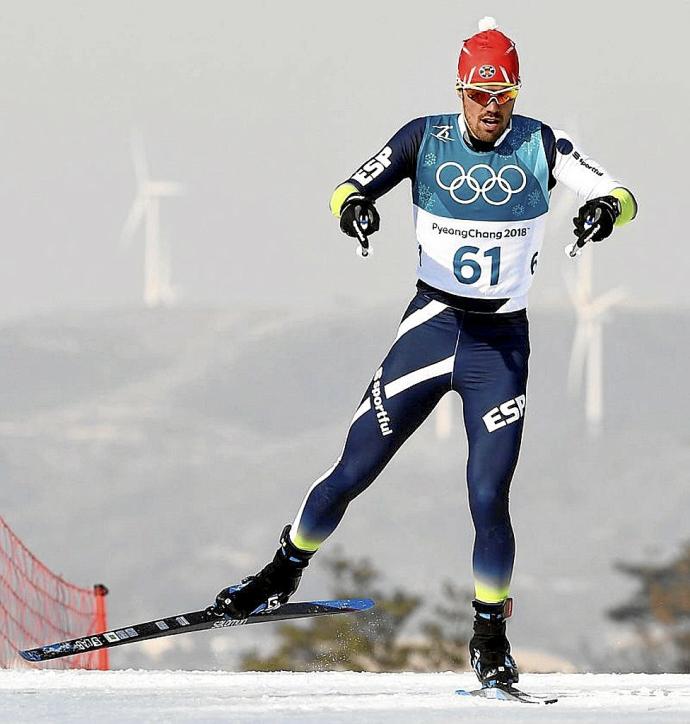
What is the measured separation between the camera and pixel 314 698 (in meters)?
7.57

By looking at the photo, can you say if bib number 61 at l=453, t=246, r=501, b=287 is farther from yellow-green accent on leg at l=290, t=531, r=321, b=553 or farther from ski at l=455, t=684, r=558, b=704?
ski at l=455, t=684, r=558, b=704

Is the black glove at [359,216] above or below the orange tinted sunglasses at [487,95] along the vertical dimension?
below

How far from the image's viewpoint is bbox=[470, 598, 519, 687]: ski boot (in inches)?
296

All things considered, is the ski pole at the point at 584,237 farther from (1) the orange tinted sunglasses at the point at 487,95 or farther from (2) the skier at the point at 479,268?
(1) the orange tinted sunglasses at the point at 487,95

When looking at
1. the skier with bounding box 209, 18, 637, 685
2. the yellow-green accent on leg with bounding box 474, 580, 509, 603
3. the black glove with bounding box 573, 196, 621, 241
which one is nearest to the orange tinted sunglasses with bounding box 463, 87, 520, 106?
the skier with bounding box 209, 18, 637, 685

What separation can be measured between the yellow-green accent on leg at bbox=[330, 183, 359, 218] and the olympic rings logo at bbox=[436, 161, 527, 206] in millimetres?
374

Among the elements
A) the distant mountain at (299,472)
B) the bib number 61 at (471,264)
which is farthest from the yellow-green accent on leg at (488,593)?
the distant mountain at (299,472)

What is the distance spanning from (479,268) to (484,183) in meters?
0.36

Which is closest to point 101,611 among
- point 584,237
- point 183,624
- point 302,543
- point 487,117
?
point 183,624

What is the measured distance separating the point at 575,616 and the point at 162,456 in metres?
57.8

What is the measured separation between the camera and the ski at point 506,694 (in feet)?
23.6

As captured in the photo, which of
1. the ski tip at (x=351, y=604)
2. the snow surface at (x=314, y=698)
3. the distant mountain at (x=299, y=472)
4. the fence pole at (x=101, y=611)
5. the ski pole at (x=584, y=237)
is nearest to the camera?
the snow surface at (x=314, y=698)

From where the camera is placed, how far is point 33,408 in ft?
593

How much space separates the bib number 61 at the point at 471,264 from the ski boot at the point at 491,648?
53.6 inches
